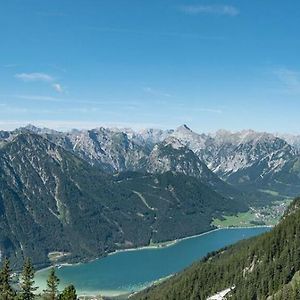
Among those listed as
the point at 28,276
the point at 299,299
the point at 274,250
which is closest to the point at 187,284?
the point at 274,250

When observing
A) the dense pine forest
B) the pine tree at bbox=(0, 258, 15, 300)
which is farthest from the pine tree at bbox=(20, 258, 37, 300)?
the dense pine forest

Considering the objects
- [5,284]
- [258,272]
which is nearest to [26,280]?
[5,284]

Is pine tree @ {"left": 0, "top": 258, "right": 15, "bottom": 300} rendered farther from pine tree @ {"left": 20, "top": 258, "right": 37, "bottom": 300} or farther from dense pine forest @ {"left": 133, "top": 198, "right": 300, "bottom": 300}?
dense pine forest @ {"left": 133, "top": 198, "right": 300, "bottom": 300}

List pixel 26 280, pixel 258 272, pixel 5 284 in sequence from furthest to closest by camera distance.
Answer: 1. pixel 258 272
2. pixel 26 280
3. pixel 5 284

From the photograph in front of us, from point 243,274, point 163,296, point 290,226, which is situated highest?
point 290,226

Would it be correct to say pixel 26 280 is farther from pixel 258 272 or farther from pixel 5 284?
pixel 258 272

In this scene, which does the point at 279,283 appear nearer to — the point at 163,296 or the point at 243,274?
the point at 243,274

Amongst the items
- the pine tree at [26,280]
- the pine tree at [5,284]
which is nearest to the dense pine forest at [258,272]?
the pine tree at [26,280]

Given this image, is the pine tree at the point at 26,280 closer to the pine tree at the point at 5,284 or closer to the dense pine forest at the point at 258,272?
the pine tree at the point at 5,284
